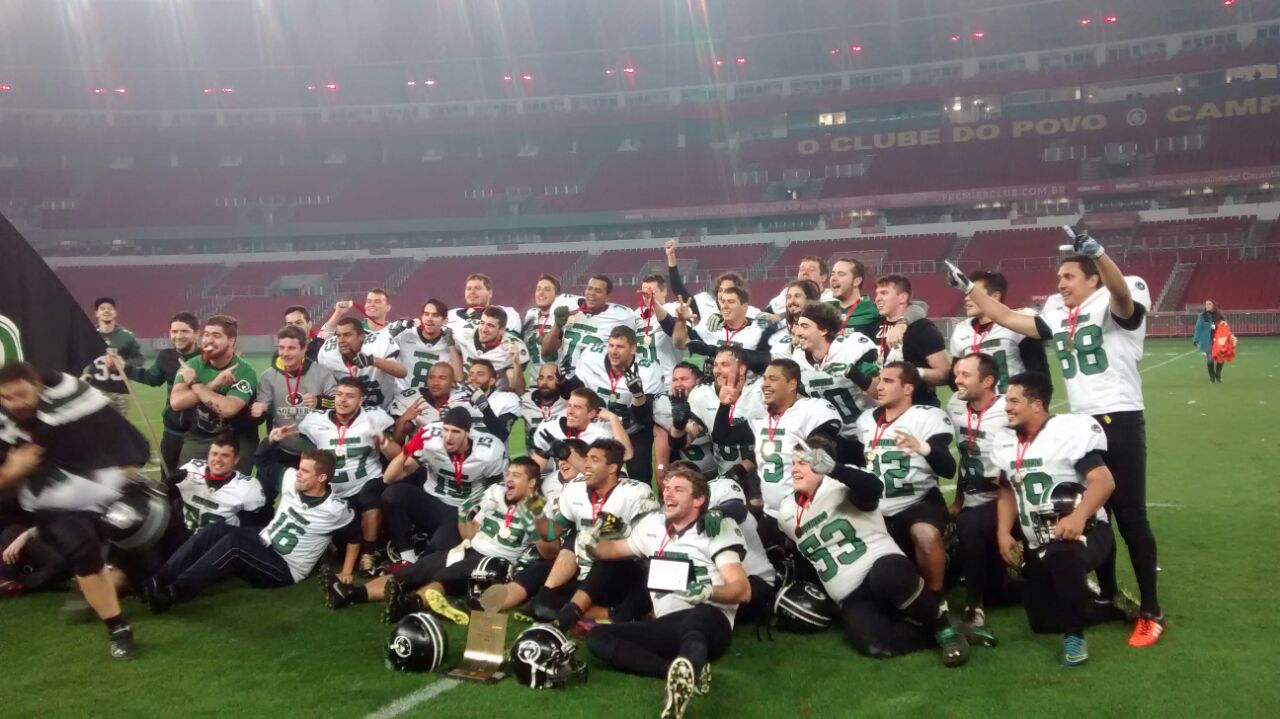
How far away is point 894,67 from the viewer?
153ft

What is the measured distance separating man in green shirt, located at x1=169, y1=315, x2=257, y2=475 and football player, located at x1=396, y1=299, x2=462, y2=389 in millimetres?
1422

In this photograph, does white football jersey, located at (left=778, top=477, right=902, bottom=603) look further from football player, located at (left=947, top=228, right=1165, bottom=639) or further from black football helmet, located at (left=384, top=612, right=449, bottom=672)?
black football helmet, located at (left=384, top=612, right=449, bottom=672)

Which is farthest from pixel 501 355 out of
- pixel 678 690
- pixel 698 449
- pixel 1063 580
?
pixel 1063 580

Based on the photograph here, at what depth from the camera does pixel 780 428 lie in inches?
240

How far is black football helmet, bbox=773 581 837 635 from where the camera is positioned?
5.54 metres

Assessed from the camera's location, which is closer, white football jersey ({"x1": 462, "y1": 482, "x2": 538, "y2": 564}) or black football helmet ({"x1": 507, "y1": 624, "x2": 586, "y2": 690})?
black football helmet ({"x1": 507, "y1": 624, "x2": 586, "y2": 690})

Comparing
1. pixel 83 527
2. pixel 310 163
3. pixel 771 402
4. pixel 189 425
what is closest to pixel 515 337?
pixel 189 425

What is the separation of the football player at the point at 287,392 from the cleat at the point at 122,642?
204cm

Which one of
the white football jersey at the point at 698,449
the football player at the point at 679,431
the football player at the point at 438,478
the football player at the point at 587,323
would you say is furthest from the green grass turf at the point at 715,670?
the football player at the point at 587,323

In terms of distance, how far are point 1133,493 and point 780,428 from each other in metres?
1.92

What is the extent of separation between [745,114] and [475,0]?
13.2 meters

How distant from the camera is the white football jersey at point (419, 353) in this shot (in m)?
8.86

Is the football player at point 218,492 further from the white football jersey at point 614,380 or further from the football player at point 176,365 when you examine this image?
the white football jersey at point 614,380

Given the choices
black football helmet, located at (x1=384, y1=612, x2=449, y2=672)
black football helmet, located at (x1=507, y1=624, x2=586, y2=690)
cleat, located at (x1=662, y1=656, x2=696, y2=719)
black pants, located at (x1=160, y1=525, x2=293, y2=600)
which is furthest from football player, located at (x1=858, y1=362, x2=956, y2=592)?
black pants, located at (x1=160, y1=525, x2=293, y2=600)
